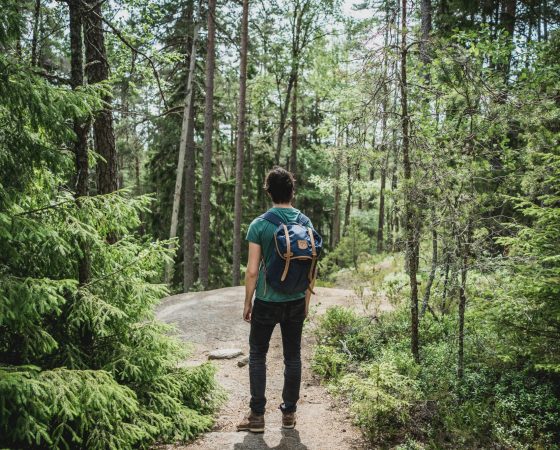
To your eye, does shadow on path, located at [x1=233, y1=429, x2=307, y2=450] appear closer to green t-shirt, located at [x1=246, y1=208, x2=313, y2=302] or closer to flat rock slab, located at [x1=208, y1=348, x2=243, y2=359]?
green t-shirt, located at [x1=246, y1=208, x2=313, y2=302]

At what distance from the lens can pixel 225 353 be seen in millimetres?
7234

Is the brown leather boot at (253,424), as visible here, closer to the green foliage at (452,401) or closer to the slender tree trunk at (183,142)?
the green foliage at (452,401)

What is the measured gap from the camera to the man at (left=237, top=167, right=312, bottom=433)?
391 centimetres

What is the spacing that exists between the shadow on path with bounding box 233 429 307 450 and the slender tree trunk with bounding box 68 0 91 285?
221cm

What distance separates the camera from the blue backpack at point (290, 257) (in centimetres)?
381

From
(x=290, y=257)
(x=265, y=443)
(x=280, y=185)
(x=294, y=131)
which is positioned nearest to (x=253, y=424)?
(x=265, y=443)

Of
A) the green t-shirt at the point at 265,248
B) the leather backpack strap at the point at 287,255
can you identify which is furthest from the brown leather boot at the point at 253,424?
the leather backpack strap at the point at 287,255

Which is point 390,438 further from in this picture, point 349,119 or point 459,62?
point 459,62

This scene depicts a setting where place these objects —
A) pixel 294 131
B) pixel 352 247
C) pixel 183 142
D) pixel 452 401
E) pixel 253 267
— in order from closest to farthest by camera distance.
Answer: pixel 253 267 < pixel 452 401 < pixel 183 142 < pixel 294 131 < pixel 352 247

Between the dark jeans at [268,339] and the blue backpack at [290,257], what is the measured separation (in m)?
0.22

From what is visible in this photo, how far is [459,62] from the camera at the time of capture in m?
4.84

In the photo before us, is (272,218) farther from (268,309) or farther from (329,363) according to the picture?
(329,363)

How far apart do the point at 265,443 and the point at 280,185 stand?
2.59 metres

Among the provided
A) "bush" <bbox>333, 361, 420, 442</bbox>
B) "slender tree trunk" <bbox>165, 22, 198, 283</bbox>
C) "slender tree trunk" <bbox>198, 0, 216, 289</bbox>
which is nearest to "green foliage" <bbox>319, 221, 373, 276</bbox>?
"slender tree trunk" <bbox>198, 0, 216, 289</bbox>
